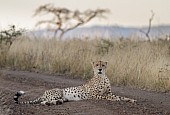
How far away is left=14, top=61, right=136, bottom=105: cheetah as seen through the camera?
7.58 meters

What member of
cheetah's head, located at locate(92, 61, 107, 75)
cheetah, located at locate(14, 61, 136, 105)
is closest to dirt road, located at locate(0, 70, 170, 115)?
cheetah, located at locate(14, 61, 136, 105)

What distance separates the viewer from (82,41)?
15.1 metres

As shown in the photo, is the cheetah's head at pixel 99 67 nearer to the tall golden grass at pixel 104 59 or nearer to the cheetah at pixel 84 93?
the cheetah at pixel 84 93

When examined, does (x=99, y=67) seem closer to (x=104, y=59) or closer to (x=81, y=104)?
(x=81, y=104)

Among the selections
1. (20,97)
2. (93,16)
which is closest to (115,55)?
(20,97)

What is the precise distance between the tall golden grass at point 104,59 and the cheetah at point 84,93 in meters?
1.70

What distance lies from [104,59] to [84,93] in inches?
159

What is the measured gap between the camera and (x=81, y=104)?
7262mm

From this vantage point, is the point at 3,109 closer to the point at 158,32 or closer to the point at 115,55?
the point at 115,55

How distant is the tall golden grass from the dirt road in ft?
2.27

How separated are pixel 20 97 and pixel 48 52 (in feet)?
16.9

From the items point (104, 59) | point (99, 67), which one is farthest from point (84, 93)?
point (104, 59)

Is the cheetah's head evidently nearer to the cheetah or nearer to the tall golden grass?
the cheetah

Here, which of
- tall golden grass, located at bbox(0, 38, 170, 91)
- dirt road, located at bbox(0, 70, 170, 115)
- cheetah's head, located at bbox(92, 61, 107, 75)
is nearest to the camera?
dirt road, located at bbox(0, 70, 170, 115)
